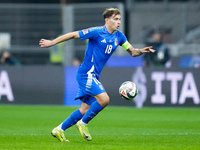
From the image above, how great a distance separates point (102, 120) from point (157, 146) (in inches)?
206

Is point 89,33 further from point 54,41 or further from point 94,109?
point 94,109

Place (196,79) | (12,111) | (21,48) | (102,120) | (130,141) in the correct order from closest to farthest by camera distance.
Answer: (130,141), (102,120), (12,111), (196,79), (21,48)

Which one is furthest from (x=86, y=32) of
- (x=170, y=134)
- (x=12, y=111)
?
(x=12, y=111)

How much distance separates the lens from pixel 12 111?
53.7ft

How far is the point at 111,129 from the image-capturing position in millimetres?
12094

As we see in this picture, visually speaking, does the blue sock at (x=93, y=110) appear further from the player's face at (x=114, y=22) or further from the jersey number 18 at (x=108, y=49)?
the player's face at (x=114, y=22)

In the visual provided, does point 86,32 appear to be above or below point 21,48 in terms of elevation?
above

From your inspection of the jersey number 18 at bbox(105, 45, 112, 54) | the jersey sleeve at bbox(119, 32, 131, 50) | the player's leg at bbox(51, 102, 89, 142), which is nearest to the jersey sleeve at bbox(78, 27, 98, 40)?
the jersey number 18 at bbox(105, 45, 112, 54)

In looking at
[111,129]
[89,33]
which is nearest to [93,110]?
[89,33]

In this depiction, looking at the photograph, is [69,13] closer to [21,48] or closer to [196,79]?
[21,48]

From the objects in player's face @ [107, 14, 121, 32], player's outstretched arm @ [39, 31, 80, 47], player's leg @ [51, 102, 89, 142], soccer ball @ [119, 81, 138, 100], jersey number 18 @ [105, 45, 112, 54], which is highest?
player's face @ [107, 14, 121, 32]

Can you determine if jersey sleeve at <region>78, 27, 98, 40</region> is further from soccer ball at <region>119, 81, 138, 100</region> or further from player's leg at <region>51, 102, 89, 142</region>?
player's leg at <region>51, 102, 89, 142</region>

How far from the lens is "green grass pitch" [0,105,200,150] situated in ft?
30.4

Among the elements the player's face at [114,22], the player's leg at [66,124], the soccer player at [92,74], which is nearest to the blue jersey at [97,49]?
→ the soccer player at [92,74]
